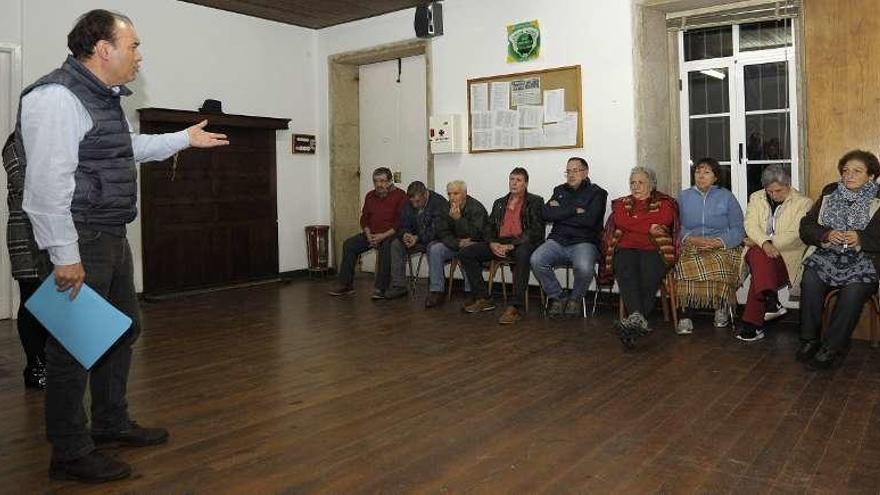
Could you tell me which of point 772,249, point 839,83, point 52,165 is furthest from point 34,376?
point 839,83

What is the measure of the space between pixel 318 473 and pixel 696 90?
4760mm

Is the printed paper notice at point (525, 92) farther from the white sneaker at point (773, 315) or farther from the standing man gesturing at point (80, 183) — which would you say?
the standing man gesturing at point (80, 183)

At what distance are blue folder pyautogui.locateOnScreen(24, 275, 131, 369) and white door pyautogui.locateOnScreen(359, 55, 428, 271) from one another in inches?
223

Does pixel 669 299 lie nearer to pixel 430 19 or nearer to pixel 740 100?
pixel 740 100

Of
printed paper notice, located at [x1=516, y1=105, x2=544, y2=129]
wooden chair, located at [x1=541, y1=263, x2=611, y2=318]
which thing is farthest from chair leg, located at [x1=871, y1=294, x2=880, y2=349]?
printed paper notice, located at [x1=516, y1=105, x2=544, y2=129]

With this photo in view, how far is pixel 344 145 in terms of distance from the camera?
8445 millimetres

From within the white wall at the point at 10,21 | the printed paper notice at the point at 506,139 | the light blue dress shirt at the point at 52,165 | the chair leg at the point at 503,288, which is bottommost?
the chair leg at the point at 503,288

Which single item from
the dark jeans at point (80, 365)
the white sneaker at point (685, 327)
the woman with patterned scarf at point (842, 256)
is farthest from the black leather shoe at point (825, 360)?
the dark jeans at point (80, 365)

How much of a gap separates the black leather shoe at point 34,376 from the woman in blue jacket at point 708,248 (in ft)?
12.5

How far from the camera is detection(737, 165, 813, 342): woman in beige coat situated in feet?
15.3

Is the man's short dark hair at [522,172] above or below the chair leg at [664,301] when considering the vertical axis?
above

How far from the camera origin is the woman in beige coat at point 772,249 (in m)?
4.67

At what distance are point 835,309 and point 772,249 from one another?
0.69 metres

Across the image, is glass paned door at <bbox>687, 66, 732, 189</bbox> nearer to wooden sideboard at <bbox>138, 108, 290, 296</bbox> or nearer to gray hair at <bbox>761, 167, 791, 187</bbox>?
gray hair at <bbox>761, 167, 791, 187</bbox>
